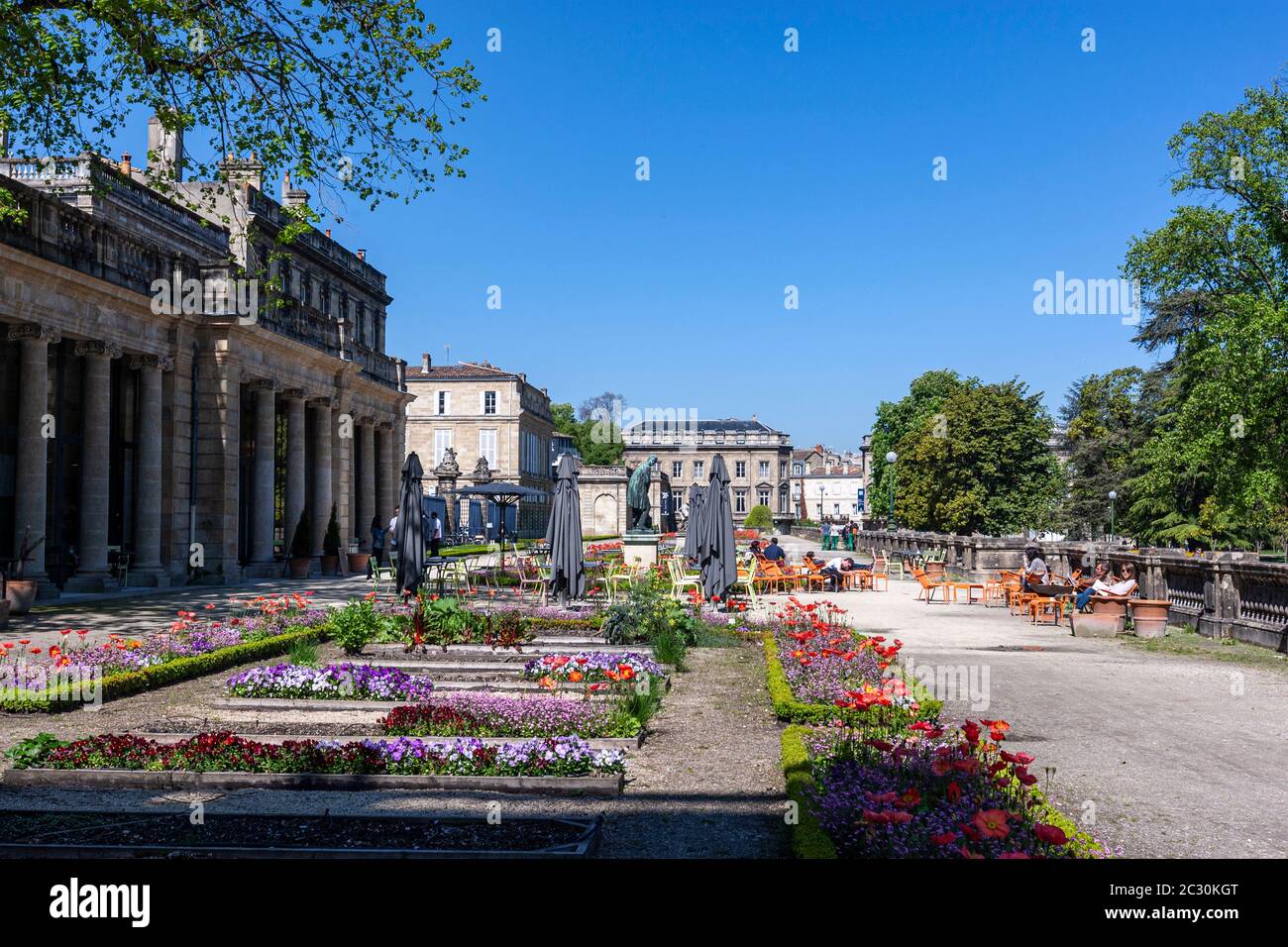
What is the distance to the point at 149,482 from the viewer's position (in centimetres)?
2212

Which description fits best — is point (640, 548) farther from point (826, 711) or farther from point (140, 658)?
point (826, 711)

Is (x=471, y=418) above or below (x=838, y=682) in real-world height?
above

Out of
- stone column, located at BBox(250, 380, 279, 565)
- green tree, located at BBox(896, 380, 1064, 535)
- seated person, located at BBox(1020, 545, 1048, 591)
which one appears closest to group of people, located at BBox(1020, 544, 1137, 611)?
seated person, located at BBox(1020, 545, 1048, 591)

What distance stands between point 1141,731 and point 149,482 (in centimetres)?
2094

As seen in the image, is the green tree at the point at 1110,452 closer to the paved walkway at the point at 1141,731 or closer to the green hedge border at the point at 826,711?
the paved walkway at the point at 1141,731

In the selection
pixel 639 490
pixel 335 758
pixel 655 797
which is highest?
pixel 639 490

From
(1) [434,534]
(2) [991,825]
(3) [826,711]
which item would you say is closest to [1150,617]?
(3) [826,711]

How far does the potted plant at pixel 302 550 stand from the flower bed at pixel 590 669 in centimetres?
1838

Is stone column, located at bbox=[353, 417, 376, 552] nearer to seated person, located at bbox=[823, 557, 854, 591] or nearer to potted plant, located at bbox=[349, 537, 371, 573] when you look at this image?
potted plant, located at bbox=[349, 537, 371, 573]

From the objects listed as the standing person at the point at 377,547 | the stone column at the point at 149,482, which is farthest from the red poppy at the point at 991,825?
the standing person at the point at 377,547

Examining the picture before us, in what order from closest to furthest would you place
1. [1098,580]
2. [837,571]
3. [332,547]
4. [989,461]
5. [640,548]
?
A: [1098,580] < [640,548] < [837,571] < [332,547] < [989,461]

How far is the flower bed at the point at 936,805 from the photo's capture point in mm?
4598

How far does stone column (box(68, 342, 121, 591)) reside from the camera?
20.5 metres
